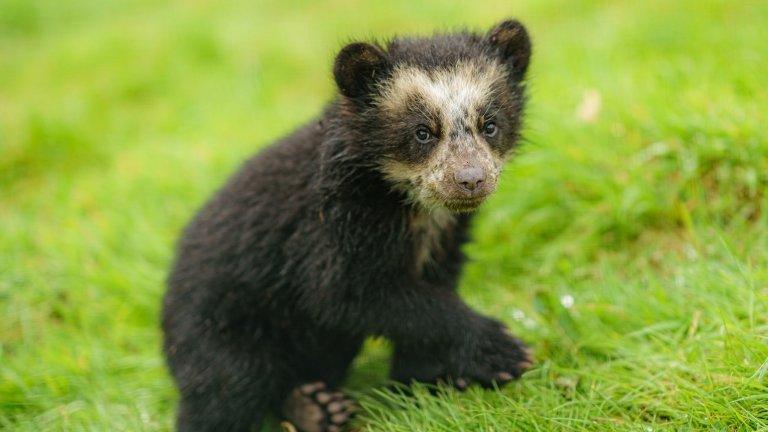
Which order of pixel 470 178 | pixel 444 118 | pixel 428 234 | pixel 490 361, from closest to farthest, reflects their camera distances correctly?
1. pixel 470 178
2. pixel 444 118
3. pixel 490 361
4. pixel 428 234

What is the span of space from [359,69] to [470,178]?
78cm

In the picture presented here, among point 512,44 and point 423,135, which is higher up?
point 512,44

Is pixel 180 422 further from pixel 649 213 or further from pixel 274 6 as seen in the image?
pixel 274 6

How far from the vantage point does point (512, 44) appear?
4.05 meters

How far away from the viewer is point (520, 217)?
536 centimetres

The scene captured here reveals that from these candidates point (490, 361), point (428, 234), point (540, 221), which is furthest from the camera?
point (540, 221)

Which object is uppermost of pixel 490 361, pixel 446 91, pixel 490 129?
pixel 446 91

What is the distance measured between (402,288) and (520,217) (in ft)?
6.00

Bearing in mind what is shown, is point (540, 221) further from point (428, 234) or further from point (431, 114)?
point (431, 114)

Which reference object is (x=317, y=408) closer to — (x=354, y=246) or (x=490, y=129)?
(x=354, y=246)

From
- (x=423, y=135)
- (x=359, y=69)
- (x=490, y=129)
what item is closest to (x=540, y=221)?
(x=490, y=129)

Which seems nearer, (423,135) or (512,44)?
(423,135)

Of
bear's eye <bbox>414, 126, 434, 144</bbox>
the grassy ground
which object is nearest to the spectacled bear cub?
bear's eye <bbox>414, 126, 434, 144</bbox>

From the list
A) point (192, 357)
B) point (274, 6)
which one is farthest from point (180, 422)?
point (274, 6)
